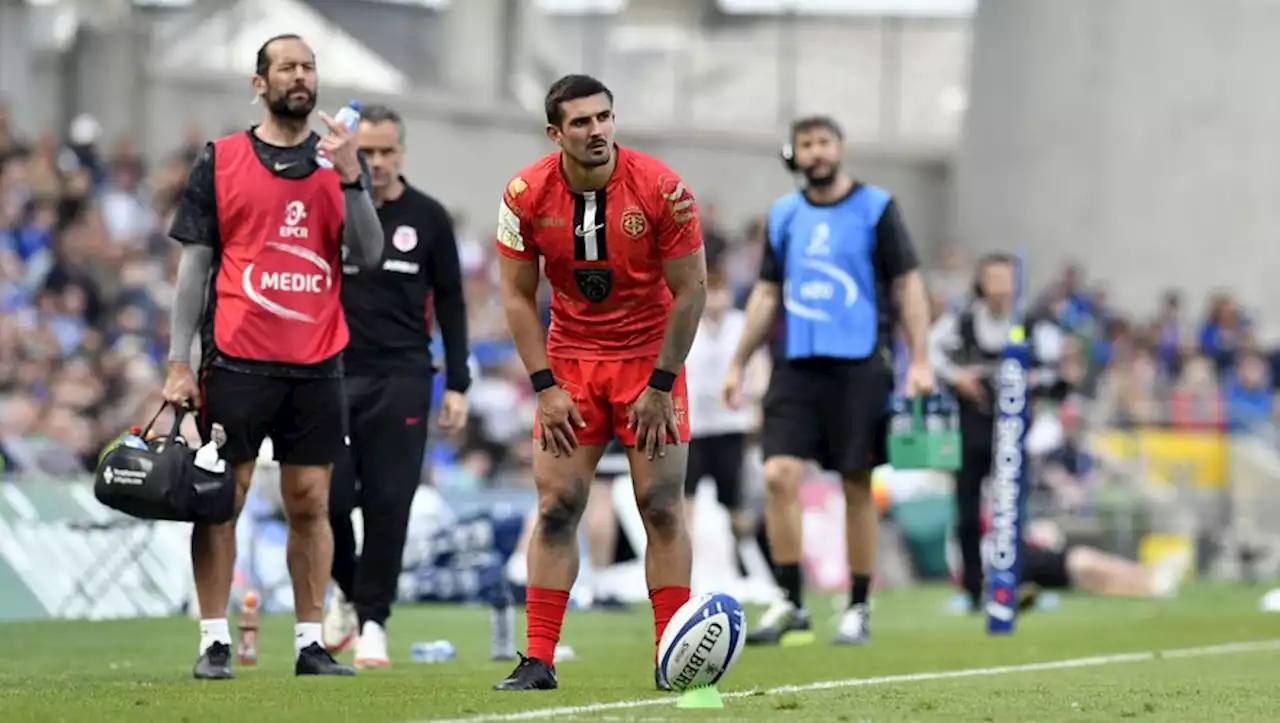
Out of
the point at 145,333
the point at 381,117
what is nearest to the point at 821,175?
the point at 381,117

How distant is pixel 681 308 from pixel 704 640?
1.31m

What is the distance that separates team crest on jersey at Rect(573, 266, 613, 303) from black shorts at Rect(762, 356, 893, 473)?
415 cm

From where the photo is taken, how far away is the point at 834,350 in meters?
12.9

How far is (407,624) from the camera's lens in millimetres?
14812

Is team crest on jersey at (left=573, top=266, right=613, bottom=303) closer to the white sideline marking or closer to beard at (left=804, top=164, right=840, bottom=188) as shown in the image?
the white sideline marking

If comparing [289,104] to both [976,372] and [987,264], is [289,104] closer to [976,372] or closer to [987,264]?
[976,372]

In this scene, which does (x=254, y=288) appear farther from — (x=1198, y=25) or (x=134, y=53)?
(x=1198, y=25)

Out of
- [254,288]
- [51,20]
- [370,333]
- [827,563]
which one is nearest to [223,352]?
[254,288]

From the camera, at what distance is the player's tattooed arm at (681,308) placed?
8750 millimetres

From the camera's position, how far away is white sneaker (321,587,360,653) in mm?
11719

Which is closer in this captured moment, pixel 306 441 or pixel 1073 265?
pixel 306 441

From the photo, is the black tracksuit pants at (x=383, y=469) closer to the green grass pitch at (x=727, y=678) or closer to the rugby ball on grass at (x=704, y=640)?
the green grass pitch at (x=727, y=678)

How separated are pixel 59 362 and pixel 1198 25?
1820 cm

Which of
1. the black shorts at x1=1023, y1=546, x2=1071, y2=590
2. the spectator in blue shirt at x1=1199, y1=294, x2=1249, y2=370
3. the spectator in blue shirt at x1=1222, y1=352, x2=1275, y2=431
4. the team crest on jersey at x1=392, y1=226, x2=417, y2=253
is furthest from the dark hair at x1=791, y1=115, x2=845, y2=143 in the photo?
the spectator in blue shirt at x1=1199, y1=294, x2=1249, y2=370
